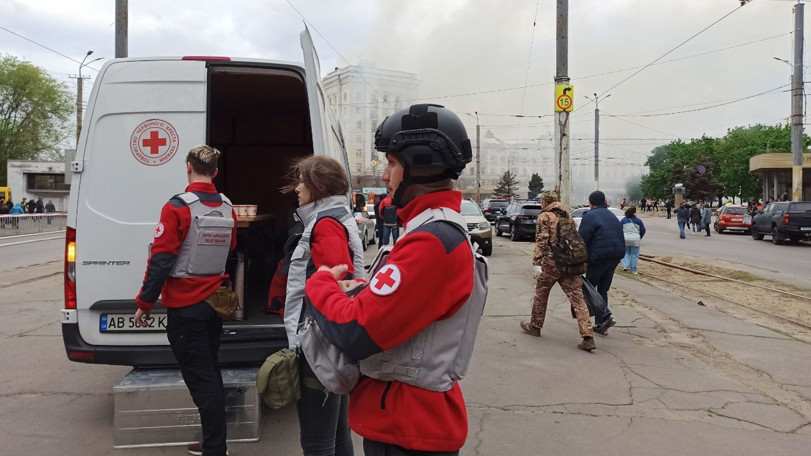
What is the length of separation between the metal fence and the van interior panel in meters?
22.8

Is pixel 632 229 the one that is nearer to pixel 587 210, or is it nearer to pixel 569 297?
pixel 587 210

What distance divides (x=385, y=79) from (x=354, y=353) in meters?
33.9

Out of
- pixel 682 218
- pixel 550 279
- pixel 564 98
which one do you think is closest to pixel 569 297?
pixel 550 279

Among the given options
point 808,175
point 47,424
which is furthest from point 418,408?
point 808,175

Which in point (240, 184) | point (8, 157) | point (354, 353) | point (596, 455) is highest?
point (8, 157)

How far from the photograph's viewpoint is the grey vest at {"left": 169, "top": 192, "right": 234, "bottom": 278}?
10.1ft

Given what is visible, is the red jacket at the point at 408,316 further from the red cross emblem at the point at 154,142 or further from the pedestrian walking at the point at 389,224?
the pedestrian walking at the point at 389,224

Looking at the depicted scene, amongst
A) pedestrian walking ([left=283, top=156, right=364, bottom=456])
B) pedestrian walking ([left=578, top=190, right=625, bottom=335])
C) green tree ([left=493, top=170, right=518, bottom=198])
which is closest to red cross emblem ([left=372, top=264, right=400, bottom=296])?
pedestrian walking ([left=283, top=156, right=364, bottom=456])

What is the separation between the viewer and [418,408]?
1641mm

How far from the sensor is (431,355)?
1613mm

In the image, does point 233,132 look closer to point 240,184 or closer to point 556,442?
point 240,184

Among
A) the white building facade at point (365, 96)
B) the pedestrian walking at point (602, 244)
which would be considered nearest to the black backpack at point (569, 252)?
the pedestrian walking at point (602, 244)

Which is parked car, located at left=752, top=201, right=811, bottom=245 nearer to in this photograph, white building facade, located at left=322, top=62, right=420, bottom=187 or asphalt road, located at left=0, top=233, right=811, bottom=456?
asphalt road, located at left=0, top=233, right=811, bottom=456

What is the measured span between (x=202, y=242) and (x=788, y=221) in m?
23.5
